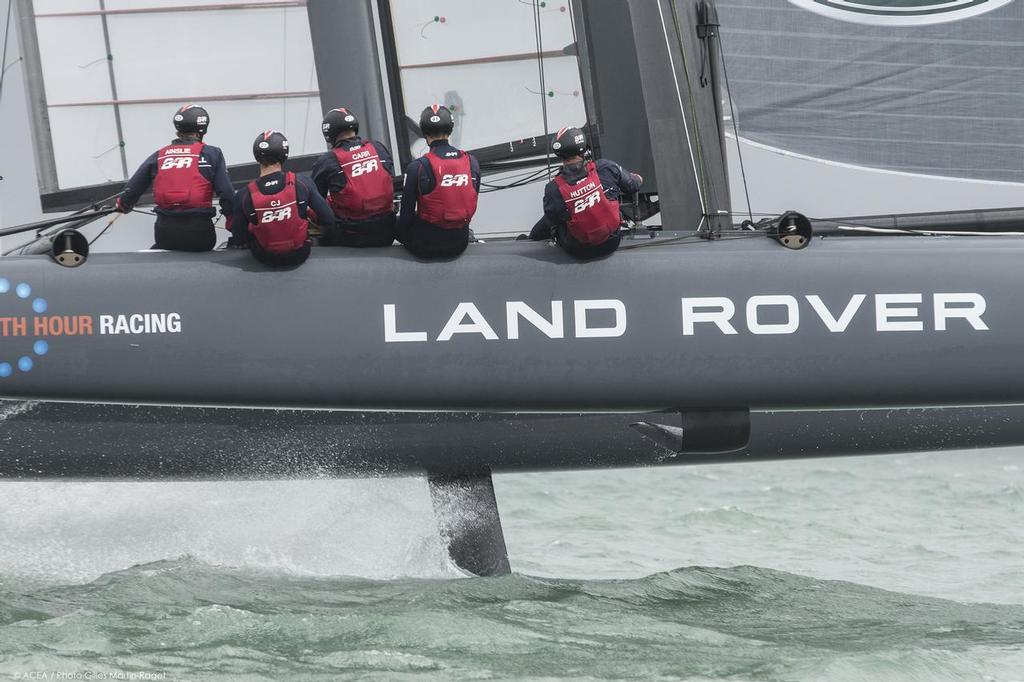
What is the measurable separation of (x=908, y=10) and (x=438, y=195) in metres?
2.14

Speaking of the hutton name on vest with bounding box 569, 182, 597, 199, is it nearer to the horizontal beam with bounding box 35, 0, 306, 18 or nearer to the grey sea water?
the grey sea water

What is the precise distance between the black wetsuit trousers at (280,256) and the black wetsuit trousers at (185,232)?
0.53 feet

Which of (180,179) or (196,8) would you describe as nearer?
(180,179)

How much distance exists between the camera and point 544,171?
236 inches

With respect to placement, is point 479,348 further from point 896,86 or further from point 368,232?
point 896,86

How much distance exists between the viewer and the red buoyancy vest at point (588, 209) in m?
4.30

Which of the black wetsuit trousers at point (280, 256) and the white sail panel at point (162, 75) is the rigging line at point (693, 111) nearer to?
the black wetsuit trousers at point (280, 256)

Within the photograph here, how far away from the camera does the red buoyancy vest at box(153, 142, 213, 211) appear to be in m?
4.25

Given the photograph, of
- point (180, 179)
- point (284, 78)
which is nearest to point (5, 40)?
point (284, 78)

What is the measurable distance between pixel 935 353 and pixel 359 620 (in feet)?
6.28

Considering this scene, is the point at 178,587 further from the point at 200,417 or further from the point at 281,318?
the point at 281,318

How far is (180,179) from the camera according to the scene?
4.25 meters

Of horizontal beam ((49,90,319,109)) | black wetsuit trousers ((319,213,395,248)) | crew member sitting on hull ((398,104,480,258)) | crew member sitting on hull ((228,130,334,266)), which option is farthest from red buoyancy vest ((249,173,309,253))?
horizontal beam ((49,90,319,109))

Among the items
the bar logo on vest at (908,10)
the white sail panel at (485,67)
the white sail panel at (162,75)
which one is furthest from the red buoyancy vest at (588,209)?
the white sail panel at (162,75)
